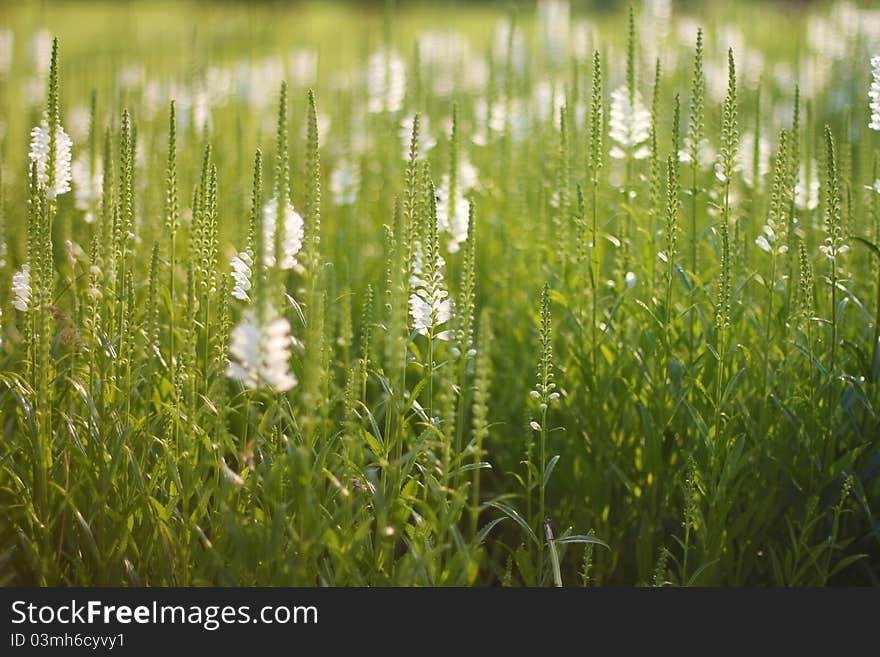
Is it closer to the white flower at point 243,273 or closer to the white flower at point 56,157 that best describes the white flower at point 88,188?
the white flower at point 56,157

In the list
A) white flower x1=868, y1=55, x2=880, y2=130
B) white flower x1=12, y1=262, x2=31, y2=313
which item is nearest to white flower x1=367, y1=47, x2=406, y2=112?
white flower x1=12, y1=262, x2=31, y2=313

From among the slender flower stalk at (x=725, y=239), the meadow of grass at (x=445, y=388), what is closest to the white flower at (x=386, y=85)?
the meadow of grass at (x=445, y=388)

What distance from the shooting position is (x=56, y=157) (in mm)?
2674

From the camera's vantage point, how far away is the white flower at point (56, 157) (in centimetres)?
268

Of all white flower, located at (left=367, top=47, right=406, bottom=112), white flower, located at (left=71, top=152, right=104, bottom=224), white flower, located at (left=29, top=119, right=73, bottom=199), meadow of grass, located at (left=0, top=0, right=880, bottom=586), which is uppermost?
white flower, located at (left=367, top=47, right=406, bottom=112)

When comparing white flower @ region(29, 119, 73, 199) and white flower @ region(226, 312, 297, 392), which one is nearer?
white flower @ region(226, 312, 297, 392)

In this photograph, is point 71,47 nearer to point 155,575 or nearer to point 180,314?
point 180,314

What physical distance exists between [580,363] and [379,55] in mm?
2978

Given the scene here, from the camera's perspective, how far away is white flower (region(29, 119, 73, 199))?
2.68m

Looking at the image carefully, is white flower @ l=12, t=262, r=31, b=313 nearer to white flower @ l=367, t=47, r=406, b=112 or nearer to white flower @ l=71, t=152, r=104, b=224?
white flower @ l=71, t=152, r=104, b=224

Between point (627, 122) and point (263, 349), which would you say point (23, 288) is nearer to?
Result: point (263, 349)

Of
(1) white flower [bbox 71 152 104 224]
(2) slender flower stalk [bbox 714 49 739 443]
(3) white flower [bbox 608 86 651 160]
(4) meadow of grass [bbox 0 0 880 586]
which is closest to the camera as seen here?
(4) meadow of grass [bbox 0 0 880 586]

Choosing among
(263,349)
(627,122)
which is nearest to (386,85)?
(627,122)

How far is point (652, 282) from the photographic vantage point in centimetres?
319
